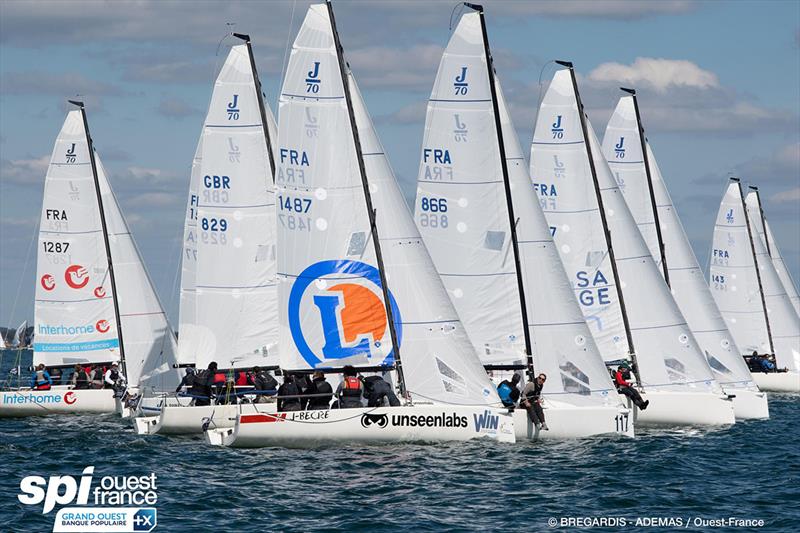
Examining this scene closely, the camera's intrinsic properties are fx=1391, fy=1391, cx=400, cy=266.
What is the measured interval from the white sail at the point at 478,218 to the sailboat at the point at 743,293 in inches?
991

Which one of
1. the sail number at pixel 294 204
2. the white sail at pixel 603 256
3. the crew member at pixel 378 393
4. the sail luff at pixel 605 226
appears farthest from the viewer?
the sail luff at pixel 605 226

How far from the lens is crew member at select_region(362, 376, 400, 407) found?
2594 cm

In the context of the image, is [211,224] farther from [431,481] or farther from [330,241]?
[431,481]

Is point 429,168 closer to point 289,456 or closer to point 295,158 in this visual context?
point 295,158

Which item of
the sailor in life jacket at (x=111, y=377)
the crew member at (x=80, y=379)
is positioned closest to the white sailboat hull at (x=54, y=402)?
the crew member at (x=80, y=379)

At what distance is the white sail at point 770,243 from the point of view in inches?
2287

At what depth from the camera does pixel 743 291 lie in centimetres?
5434

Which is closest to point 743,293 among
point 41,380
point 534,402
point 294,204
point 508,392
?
point 41,380

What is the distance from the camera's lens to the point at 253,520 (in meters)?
19.4

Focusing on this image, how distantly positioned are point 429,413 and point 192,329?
1043cm

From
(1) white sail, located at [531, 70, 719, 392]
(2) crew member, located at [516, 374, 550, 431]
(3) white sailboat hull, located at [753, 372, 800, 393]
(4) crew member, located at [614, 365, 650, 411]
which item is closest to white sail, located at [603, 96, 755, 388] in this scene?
(1) white sail, located at [531, 70, 719, 392]

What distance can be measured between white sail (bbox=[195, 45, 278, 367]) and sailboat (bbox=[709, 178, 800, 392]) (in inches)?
994

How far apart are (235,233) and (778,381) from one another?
26820 millimetres

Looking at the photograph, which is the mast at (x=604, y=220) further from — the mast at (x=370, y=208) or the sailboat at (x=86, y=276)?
the sailboat at (x=86, y=276)
